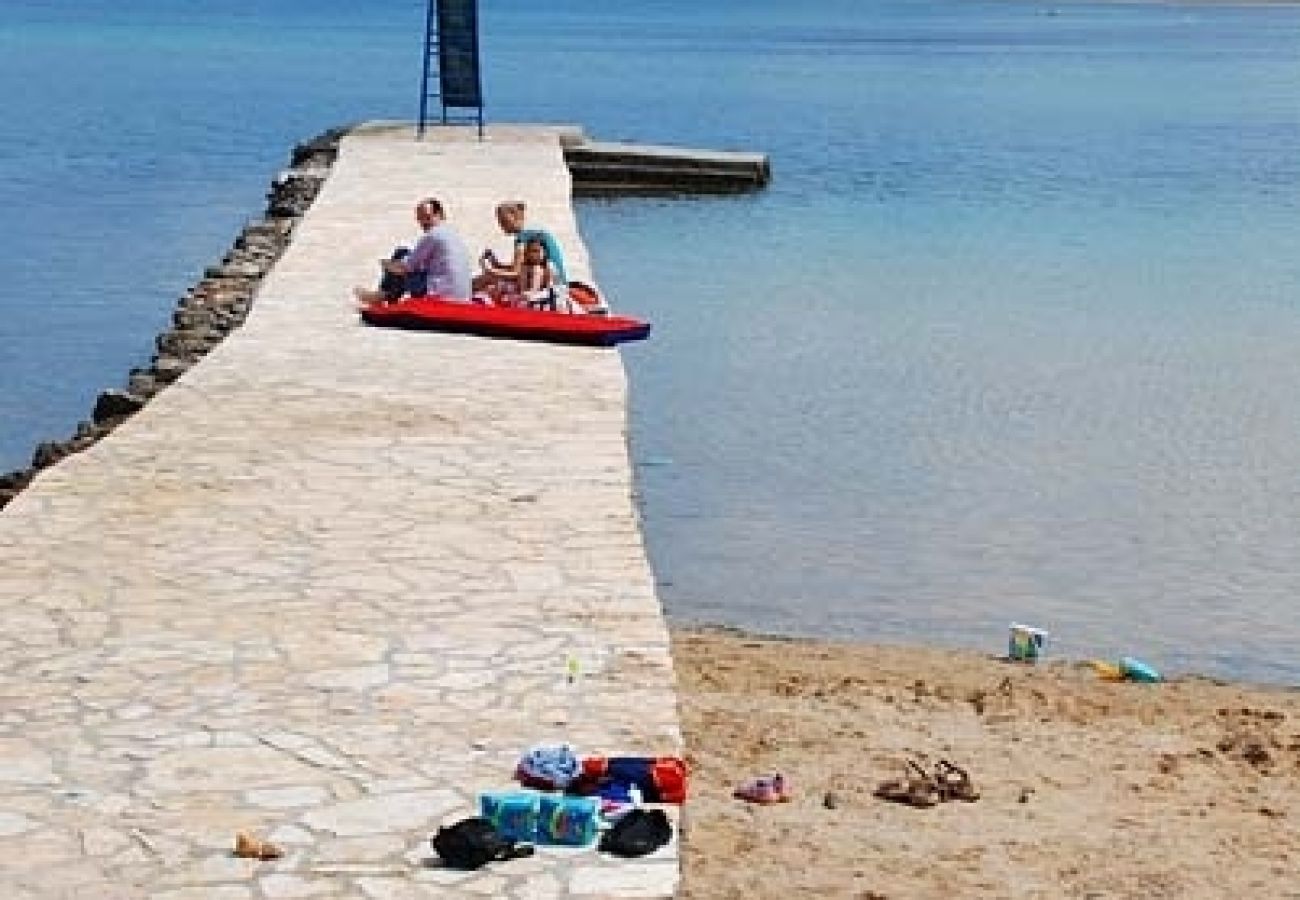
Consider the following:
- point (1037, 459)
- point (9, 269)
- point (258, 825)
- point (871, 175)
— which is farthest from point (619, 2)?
point (258, 825)

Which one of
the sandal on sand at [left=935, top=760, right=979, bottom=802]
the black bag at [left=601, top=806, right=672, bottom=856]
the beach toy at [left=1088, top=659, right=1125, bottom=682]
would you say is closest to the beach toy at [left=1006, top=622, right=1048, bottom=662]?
the beach toy at [left=1088, top=659, right=1125, bottom=682]

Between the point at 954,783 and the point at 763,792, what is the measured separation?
72 cm

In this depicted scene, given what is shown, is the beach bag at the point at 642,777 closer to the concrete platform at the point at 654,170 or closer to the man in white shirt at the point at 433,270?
the man in white shirt at the point at 433,270

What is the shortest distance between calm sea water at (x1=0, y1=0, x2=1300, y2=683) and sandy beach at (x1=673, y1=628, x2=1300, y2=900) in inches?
45.2

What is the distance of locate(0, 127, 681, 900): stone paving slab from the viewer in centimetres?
646

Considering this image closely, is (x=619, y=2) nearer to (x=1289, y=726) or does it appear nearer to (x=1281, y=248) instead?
(x=1281, y=248)

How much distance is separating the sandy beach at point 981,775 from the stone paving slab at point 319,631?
88 cm

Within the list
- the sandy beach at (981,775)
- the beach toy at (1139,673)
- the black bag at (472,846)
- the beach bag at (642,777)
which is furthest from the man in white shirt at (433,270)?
the black bag at (472,846)

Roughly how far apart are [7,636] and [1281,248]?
72.9 ft

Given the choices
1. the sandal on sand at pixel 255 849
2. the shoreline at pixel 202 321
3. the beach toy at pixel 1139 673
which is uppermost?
the sandal on sand at pixel 255 849

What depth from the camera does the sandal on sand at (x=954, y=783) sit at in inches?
358

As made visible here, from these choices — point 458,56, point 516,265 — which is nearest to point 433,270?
point 516,265

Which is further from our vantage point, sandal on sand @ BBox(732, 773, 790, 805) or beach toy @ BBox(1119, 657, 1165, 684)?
beach toy @ BBox(1119, 657, 1165, 684)

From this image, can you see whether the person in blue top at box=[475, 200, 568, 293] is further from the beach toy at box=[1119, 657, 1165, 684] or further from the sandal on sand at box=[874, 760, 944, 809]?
the sandal on sand at box=[874, 760, 944, 809]
